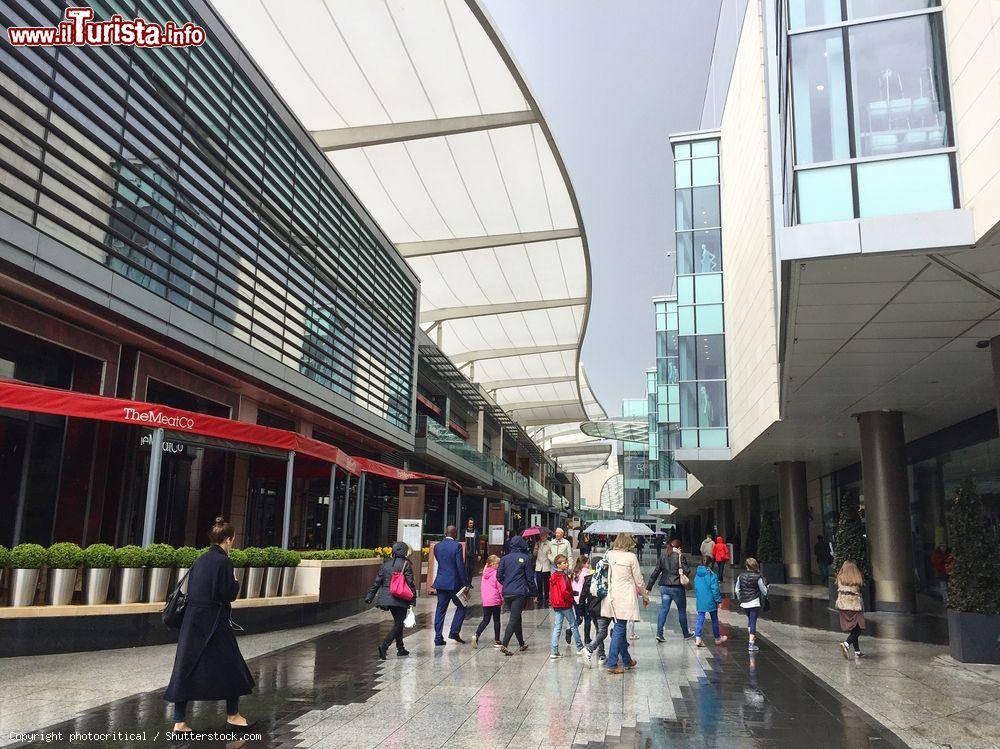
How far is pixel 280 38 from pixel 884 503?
17.5 m

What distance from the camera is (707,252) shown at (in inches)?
1326

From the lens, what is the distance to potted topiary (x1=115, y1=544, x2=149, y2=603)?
33.2ft

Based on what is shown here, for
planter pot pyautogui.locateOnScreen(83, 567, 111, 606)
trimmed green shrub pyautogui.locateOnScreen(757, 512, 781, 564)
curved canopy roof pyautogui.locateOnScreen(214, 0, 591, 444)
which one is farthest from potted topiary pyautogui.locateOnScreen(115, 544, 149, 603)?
trimmed green shrub pyautogui.locateOnScreen(757, 512, 781, 564)

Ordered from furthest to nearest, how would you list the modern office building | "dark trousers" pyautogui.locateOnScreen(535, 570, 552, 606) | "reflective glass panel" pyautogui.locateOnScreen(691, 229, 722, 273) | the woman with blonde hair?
"reflective glass panel" pyautogui.locateOnScreen(691, 229, 722, 273), "dark trousers" pyautogui.locateOnScreen(535, 570, 552, 606), the woman with blonde hair, the modern office building

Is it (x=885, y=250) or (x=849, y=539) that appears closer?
(x=885, y=250)

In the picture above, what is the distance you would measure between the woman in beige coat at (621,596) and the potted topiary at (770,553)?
2070cm

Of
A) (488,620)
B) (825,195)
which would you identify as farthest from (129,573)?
(825,195)

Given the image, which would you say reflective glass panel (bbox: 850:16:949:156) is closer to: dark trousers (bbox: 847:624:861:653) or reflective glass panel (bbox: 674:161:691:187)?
dark trousers (bbox: 847:624:861:653)

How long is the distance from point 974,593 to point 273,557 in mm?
10060

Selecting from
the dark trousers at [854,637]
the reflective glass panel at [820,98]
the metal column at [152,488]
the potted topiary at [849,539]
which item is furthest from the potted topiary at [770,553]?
the metal column at [152,488]

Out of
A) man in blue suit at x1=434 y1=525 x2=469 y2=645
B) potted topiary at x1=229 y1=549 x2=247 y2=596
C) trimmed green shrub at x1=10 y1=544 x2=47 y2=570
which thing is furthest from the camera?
potted topiary at x1=229 y1=549 x2=247 y2=596

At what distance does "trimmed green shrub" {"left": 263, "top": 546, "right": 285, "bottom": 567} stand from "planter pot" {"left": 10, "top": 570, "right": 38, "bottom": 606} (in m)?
3.63

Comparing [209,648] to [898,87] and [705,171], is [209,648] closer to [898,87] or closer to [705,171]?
[898,87]

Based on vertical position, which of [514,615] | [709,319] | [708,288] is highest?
[708,288]
